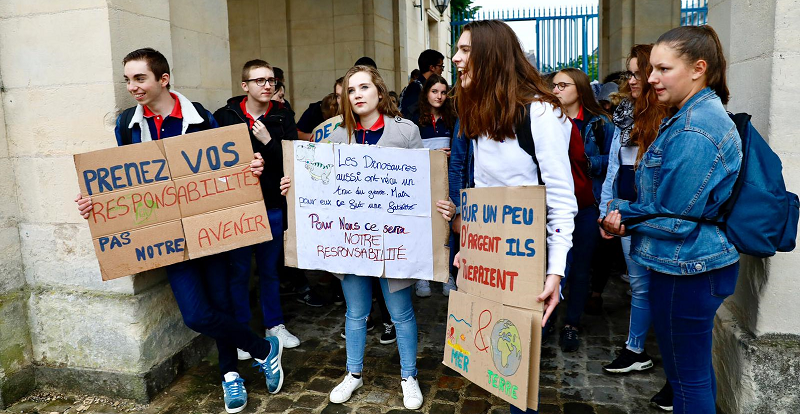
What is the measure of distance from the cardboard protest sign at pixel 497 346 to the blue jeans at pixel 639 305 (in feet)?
4.85

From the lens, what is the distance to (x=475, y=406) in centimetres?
354

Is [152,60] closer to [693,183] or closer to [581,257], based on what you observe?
[693,183]

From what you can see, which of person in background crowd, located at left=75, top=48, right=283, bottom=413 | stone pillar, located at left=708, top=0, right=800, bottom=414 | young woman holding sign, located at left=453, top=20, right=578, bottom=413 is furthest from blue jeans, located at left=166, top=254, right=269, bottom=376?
stone pillar, located at left=708, top=0, right=800, bottom=414

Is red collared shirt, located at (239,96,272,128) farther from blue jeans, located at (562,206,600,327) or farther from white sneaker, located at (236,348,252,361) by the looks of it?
blue jeans, located at (562,206,600,327)

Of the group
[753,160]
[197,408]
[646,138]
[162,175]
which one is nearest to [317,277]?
[197,408]

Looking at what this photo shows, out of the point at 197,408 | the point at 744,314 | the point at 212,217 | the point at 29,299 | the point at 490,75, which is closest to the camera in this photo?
the point at 490,75

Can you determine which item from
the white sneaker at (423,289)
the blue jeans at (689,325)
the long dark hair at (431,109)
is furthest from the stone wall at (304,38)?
the blue jeans at (689,325)

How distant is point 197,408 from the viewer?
3.67m

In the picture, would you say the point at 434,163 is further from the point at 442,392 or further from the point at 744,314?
the point at 744,314

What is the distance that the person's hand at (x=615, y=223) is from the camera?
2.51 meters

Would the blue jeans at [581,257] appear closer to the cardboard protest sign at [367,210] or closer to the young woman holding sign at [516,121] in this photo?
the cardboard protest sign at [367,210]

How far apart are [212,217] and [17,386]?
70.9 inches

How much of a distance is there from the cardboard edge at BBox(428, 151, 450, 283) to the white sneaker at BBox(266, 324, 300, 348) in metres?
1.71

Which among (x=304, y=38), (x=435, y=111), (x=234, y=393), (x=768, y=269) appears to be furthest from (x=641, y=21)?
(x=234, y=393)
